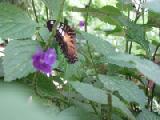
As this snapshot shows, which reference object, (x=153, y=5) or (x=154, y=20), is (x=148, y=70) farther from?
(x=154, y=20)

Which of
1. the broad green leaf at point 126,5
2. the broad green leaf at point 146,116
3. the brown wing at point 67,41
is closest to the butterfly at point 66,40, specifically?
the brown wing at point 67,41

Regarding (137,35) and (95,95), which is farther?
(137,35)

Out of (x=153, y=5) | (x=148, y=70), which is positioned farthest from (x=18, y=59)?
(x=153, y=5)

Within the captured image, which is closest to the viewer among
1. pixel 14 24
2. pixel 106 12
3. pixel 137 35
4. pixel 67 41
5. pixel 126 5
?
pixel 67 41

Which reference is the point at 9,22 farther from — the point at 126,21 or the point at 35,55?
the point at 126,21

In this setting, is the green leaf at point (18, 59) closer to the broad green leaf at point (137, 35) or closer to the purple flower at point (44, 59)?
the purple flower at point (44, 59)

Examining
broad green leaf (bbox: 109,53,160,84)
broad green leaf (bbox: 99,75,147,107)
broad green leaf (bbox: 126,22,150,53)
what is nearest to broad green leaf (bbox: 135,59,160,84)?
broad green leaf (bbox: 109,53,160,84)
